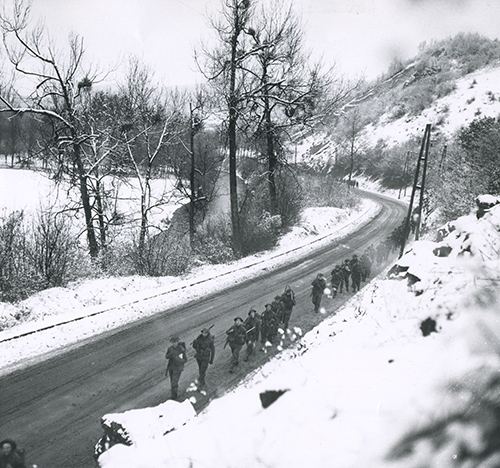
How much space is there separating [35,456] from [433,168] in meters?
46.1

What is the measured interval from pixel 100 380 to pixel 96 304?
15.7ft

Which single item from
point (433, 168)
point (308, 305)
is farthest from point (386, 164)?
point (308, 305)

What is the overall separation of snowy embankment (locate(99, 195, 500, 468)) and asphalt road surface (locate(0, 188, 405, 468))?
4.94 ft

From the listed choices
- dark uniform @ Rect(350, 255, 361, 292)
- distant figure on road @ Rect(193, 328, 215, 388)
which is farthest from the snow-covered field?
distant figure on road @ Rect(193, 328, 215, 388)

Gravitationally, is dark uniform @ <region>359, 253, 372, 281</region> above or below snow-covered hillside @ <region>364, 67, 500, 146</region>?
below

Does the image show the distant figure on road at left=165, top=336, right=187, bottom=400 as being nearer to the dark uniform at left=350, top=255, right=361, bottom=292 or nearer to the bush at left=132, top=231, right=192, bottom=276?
the bush at left=132, top=231, right=192, bottom=276

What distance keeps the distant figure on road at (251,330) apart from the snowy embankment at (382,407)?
13.5 feet

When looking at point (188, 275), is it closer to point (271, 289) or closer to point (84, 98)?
point (271, 289)

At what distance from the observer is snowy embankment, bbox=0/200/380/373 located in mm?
9945

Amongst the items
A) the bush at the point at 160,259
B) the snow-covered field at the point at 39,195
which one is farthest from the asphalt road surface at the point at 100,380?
the snow-covered field at the point at 39,195

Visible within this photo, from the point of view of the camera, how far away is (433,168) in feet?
143

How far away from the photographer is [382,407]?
157 inches

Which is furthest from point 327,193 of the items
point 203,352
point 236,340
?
point 203,352

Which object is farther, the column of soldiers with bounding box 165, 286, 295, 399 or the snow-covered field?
the snow-covered field
